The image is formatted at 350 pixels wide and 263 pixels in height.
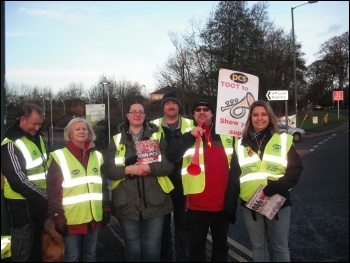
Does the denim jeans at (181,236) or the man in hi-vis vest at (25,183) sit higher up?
the man in hi-vis vest at (25,183)

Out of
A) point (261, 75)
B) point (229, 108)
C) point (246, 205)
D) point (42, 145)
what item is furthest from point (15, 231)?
point (261, 75)

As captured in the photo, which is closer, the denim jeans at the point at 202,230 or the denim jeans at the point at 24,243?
the denim jeans at the point at 24,243

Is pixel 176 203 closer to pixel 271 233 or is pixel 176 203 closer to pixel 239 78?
pixel 271 233

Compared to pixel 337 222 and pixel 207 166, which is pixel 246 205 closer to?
pixel 207 166

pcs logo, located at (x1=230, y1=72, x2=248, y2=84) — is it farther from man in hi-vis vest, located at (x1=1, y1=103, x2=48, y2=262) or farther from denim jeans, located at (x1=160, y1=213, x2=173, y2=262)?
man in hi-vis vest, located at (x1=1, y1=103, x2=48, y2=262)

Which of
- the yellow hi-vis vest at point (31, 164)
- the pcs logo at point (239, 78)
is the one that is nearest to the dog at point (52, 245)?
the yellow hi-vis vest at point (31, 164)

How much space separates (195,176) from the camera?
12.6 ft

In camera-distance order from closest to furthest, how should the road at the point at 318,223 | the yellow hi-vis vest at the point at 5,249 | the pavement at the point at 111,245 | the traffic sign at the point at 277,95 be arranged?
1. the yellow hi-vis vest at the point at 5,249
2. the road at the point at 318,223
3. the pavement at the point at 111,245
4. the traffic sign at the point at 277,95

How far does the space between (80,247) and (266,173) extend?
2.01 metres

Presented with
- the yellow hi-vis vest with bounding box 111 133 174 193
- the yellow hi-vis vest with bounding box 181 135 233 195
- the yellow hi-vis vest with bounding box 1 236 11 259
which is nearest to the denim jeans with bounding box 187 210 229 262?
the yellow hi-vis vest with bounding box 181 135 233 195

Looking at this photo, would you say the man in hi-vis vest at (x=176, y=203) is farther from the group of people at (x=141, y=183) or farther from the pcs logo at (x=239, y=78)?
the pcs logo at (x=239, y=78)

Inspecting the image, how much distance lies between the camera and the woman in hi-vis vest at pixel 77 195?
11.5 feet

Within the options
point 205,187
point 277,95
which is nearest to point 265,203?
point 205,187

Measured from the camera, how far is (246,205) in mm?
3666
